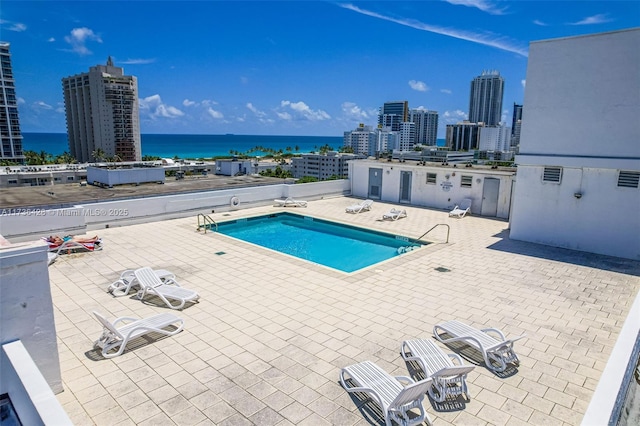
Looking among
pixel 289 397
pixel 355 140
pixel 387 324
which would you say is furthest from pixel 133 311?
pixel 355 140

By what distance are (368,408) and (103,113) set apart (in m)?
112

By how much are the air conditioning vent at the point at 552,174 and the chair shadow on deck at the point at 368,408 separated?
1079 centimetres

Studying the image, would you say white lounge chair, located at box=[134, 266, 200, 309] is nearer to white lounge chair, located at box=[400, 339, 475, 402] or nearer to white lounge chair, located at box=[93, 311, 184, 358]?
white lounge chair, located at box=[93, 311, 184, 358]

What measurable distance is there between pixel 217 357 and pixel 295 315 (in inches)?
74.3

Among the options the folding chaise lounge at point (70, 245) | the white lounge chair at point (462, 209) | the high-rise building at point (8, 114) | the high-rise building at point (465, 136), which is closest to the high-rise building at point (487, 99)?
the high-rise building at point (465, 136)

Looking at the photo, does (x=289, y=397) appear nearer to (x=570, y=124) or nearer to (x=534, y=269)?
(x=534, y=269)

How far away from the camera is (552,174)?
12344mm

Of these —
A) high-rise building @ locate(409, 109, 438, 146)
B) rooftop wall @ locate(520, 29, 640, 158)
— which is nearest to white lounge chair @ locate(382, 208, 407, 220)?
rooftop wall @ locate(520, 29, 640, 158)

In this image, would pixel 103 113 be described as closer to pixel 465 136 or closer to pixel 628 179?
pixel 465 136

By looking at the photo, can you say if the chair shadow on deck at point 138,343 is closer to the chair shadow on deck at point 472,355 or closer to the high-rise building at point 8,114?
the chair shadow on deck at point 472,355

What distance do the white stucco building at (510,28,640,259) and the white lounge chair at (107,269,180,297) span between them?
38.4 ft

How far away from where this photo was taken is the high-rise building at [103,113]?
9650cm

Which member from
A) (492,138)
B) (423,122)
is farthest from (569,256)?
(423,122)

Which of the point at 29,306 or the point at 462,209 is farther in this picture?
the point at 462,209
